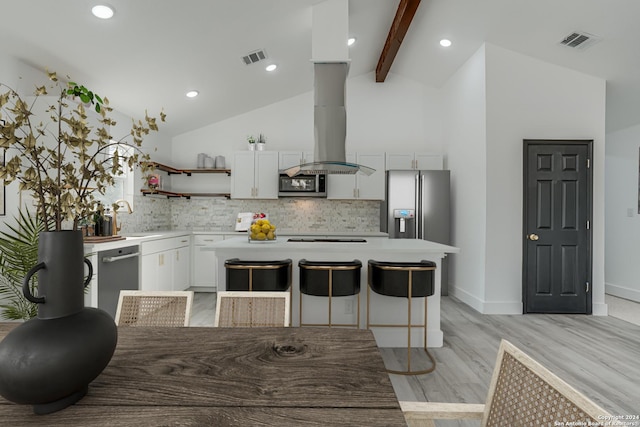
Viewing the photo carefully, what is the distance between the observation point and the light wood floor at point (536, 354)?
7.50 feet

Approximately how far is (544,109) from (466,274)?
232 cm

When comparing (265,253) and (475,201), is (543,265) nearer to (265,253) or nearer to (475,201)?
(475,201)

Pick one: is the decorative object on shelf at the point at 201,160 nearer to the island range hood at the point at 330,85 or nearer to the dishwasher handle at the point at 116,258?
the dishwasher handle at the point at 116,258

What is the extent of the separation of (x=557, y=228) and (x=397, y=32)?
3.06 metres

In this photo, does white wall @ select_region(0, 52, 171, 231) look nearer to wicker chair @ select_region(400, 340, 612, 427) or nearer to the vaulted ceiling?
the vaulted ceiling

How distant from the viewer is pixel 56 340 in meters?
0.77

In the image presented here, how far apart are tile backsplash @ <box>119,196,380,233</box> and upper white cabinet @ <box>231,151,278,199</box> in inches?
16.4

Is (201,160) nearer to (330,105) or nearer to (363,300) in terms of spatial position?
(330,105)

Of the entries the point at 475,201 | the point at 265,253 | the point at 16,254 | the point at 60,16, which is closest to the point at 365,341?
the point at 265,253

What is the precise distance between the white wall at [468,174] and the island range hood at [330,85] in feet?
5.78

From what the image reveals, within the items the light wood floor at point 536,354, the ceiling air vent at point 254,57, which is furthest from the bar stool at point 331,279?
the ceiling air vent at point 254,57

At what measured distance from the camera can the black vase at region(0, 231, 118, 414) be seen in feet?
2.40

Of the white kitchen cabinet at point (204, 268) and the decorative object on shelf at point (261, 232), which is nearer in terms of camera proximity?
the decorative object on shelf at point (261, 232)

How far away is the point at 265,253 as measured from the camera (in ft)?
10.4
